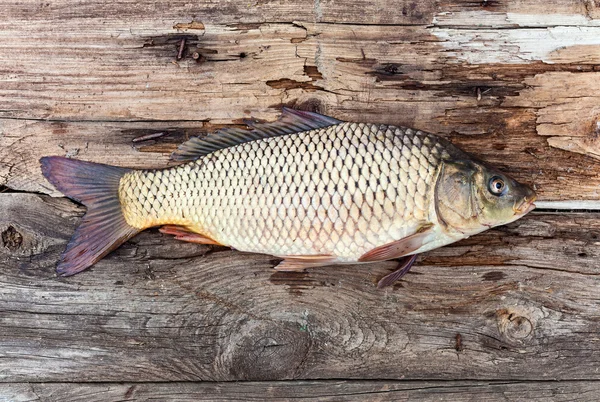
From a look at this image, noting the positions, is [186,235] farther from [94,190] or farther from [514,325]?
[514,325]

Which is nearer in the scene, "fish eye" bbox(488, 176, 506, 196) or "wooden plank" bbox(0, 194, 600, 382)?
"fish eye" bbox(488, 176, 506, 196)

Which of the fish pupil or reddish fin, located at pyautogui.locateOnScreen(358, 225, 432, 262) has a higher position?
the fish pupil

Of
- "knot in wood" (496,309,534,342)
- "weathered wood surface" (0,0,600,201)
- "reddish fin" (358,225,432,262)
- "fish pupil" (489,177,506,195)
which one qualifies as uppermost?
"weathered wood surface" (0,0,600,201)

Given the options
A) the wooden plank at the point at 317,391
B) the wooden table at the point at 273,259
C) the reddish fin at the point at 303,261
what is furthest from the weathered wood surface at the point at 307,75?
the wooden plank at the point at 317,391

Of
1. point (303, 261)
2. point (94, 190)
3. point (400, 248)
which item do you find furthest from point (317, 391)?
point (94, 190)

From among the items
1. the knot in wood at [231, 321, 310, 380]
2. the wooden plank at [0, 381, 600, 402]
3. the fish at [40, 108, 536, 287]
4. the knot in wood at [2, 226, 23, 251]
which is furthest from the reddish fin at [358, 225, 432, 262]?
the knot in wood at [2, 226, 23, 251]

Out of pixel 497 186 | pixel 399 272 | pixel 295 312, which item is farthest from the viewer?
pixel 295 312

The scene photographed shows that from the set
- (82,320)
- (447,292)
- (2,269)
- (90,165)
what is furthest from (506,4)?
(2,269)

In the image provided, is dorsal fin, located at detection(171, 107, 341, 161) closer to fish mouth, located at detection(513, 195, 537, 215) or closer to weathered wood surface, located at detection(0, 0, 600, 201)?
weathered wood surface, located at detection(0, 0, 600, 201)
